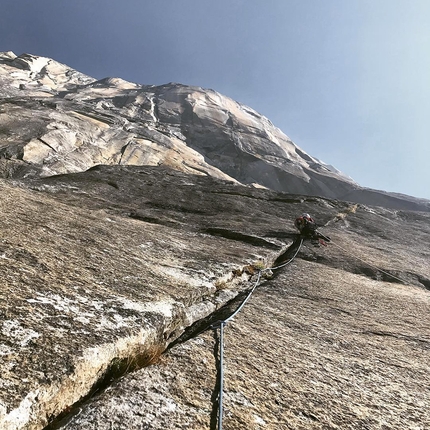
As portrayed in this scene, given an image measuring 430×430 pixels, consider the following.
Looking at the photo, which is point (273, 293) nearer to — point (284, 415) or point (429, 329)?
point (429, 329)

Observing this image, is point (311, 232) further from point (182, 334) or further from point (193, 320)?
point (182, 334)

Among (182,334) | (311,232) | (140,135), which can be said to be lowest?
(182,334)

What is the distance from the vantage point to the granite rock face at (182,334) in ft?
8.43

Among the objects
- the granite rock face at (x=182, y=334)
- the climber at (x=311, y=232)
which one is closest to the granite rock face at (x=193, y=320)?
the granite rock face at (x=182, y=334)

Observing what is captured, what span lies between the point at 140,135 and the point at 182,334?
3882 cm

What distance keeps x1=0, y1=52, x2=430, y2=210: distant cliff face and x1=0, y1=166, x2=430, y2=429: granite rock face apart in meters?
15.4

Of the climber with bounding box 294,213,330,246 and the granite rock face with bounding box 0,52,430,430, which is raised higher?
the climber with bounding box 294,213,330,246

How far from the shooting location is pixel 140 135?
40031mm

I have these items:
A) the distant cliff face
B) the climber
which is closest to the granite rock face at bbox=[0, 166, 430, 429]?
the climber

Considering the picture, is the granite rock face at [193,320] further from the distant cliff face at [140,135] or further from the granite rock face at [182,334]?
the distant cliff face at [140,135]

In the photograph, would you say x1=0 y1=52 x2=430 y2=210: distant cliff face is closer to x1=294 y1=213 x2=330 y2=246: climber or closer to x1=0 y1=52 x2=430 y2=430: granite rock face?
x1=0 y1=52 x2=430 y2=430: granite rock face

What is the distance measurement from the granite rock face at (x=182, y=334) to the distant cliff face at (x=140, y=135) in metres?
15.4

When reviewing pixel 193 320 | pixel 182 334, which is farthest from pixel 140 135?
pixel 182 334

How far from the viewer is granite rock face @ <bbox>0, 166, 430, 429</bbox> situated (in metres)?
2.57
